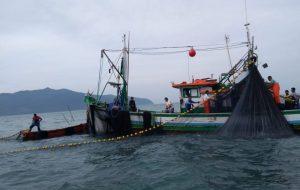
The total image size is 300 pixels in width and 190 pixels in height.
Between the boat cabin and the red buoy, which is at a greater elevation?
the red buoy

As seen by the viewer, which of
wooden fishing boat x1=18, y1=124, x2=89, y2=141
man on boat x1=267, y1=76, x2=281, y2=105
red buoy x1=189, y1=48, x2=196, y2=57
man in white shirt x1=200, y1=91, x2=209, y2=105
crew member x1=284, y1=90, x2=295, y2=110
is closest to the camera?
man on boat x1=267, y1=76, x2=281, y2=105

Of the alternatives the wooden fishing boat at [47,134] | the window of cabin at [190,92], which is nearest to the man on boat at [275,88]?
the window of cabin at [190,92]

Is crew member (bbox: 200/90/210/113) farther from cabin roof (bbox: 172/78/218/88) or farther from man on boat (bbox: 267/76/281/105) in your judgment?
man on boat (bbox: 267/76/281/105)

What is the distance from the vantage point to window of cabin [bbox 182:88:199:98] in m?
22.0

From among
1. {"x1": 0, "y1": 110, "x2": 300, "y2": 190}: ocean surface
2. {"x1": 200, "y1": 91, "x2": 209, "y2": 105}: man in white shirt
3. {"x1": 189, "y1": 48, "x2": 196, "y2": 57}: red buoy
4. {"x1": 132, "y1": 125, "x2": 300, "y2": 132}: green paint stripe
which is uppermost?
{"x1": 189, "y1": 48, "x2": 196, "y2": 57}: red buoy

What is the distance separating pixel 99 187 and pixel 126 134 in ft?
36.7

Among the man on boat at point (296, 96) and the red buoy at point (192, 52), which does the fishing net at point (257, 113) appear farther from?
the red buoy at point (192, 52)

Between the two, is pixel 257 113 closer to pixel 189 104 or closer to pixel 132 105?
pixel 189 104

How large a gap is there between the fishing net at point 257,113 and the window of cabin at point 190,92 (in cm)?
500

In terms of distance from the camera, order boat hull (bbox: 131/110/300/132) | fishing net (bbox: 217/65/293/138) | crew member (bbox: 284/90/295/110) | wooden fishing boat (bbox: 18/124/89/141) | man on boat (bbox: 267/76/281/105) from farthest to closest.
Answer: wooden fishing boat (bbox: 18/124/89/141), crew member (bbox: 284/90/295/110), man on boat (bbox: 267/76/281/105), boat hull (bbox: 131/110/300/132), fishing net (bbox: 217/65/293/138)

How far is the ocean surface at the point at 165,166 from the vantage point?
35.8ft

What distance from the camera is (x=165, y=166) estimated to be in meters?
13.2

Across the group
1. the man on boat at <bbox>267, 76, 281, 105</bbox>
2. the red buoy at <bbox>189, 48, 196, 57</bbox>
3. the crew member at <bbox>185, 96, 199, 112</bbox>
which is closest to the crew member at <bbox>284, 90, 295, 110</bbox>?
the man on boat at <bbox>267, 76, 281, 105</bbox>

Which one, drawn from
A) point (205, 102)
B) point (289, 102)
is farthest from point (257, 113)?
point (205, 102)
